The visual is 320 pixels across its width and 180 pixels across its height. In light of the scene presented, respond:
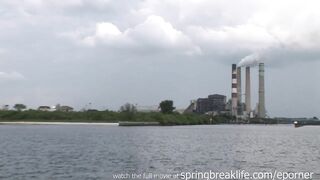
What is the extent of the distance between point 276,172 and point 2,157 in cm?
3862

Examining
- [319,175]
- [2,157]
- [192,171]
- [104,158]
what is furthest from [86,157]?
[319,175]

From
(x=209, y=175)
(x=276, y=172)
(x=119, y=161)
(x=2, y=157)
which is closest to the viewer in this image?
(x=209, y=175)

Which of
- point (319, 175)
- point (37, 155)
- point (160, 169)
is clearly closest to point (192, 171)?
point (160, 169)

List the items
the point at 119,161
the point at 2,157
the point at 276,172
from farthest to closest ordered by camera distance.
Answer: the point at 2,157
the point at 119,161
the point at 276,172

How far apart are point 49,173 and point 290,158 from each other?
36.8 m

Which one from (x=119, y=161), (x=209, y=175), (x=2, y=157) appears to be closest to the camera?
(x=209, y=175)

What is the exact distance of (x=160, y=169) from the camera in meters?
62.0

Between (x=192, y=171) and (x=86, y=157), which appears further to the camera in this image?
(x=86, y=157)

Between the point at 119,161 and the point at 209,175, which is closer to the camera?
the point at 209,175

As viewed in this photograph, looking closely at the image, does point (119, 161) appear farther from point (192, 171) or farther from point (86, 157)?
point (192, 171)

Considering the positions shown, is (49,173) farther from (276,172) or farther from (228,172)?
(276,172)

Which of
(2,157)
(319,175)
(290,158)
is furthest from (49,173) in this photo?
(290,158)

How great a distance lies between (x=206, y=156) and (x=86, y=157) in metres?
17.4

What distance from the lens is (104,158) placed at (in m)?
76.4
